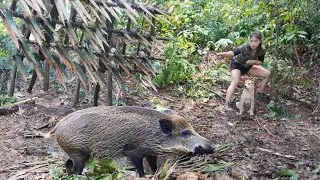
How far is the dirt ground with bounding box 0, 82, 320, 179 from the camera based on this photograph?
452 centimetres

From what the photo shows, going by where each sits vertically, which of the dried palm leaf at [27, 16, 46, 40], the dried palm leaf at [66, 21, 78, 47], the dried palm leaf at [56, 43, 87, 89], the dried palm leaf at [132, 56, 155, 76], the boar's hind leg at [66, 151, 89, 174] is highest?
the dried palm leaf at [27, 16, 46, 40]

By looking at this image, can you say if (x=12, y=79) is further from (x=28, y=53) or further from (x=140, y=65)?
(x=140, y=65)

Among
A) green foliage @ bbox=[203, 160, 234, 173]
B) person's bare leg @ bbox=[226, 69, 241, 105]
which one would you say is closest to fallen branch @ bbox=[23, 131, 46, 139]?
green foliage @ bbox=[203, 160, 234, 173]

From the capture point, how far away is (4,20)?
435 centimetres

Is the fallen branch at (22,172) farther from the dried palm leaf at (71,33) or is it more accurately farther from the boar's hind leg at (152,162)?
the dried palm leaf at (71,33)

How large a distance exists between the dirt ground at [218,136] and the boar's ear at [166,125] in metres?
0.65

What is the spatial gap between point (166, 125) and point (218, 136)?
1598 mm

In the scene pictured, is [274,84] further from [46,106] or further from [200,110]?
[46,106]

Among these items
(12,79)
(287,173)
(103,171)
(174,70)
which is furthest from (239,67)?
(103,171)

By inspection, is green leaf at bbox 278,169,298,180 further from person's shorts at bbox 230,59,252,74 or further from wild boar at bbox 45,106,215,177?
person's shorts at bbox 230,59,252,74

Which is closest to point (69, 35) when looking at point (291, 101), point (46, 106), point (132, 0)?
point (132, 0)

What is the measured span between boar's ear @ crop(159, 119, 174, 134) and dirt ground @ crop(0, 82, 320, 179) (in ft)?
2.13

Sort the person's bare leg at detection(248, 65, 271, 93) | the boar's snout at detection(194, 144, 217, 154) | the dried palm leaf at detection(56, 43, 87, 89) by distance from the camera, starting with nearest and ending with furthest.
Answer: the boar's snout at detection(194, 144, 217, 154) < the dried palm leaf at detection(56, 43, 87, 89) < the person's bare leg at detection(248, 65, 271, 93)

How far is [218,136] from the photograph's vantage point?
5672mm
